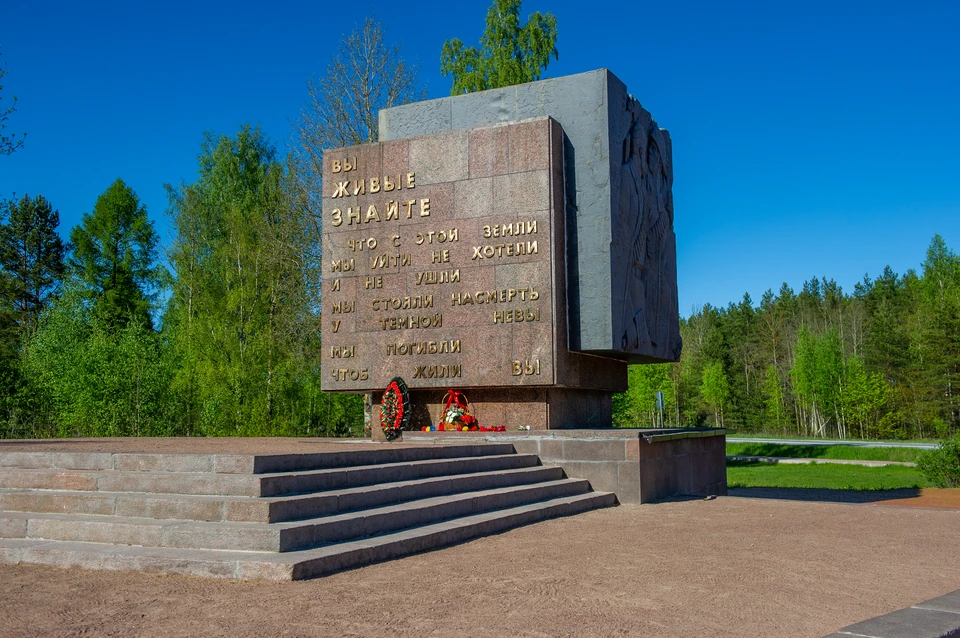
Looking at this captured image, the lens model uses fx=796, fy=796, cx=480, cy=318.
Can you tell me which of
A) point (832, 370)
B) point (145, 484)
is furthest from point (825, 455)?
point (145, 484)

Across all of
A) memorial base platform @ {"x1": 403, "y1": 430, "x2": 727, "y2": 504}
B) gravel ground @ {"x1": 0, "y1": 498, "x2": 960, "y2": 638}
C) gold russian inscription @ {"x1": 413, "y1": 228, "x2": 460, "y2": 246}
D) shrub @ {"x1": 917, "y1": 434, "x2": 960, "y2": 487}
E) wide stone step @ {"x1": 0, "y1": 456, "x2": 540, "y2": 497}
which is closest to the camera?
gravel ground @ {"x1": 0, "y1": 498, "x2": 960, "y2": 638}

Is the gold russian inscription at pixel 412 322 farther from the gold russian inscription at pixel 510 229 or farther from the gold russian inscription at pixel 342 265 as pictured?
the gold russian inscription at pixel 510 229

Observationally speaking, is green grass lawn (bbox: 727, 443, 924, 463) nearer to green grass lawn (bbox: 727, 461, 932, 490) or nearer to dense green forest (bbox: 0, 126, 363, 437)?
green grass lawn (bbox: 727, 461, 932, 490)

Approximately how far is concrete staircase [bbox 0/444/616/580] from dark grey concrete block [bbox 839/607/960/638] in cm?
351

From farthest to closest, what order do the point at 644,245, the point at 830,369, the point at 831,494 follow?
1. the point at 830,369
2. the point at 831,494
3. the point at 644,245

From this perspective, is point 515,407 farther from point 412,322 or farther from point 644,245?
point 644,245

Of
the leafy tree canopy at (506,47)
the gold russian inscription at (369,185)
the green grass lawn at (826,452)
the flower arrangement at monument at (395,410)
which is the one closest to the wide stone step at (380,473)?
the flower arrangement at monument at (395,410)

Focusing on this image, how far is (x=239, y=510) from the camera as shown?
6281 millimetres

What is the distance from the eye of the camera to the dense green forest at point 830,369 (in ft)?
159

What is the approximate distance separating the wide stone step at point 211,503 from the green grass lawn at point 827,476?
14184mm

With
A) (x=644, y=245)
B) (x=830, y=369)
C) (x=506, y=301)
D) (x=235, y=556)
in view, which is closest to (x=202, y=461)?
(x=235, y=556)

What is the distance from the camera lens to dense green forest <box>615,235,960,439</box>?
159 feet

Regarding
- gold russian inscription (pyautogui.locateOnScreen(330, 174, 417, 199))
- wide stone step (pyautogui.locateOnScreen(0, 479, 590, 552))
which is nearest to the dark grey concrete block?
wide stone step (pyautogui.locateOnScreen(0, 479, 590, 552))

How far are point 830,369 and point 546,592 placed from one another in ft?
175
